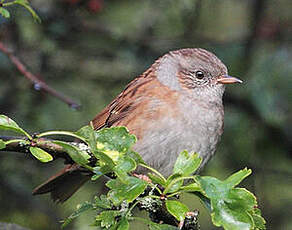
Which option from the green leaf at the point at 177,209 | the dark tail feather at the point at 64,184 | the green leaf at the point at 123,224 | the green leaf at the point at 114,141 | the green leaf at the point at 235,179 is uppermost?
the green leaf at the point at 114,141

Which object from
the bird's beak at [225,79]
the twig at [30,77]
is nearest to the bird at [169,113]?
→ the bird's beak at [225,79]

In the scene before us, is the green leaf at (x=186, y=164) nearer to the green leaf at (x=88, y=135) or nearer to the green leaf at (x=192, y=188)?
the green leaf at (x=192, y=188)

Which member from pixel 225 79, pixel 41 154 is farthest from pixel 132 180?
pixel 225 79

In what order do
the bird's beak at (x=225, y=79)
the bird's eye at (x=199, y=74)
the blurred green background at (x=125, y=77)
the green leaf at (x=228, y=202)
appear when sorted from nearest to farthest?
the green leaf at (x=228, y=202) → the bird's beak at (x=225, y=79) → the bird's eye at (x=199, y=74) → the blurred green background at (x=125, y=77)

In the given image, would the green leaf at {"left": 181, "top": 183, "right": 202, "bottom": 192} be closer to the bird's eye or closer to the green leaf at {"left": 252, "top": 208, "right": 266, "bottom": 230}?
the green leaf at {"left": 252, "top": 208, "right": 266, "bottom": 230}

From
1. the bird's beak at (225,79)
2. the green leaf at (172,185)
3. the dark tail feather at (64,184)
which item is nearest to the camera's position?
the green leaf at (172,185)

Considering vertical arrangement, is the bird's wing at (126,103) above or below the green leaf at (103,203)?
below

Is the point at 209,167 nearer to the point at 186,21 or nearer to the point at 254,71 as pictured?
the point at 254,71

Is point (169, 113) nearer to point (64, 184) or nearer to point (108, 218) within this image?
point (64, 184)
